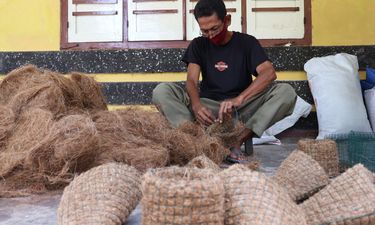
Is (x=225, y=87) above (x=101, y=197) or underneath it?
above

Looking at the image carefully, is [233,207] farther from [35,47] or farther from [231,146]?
[35,47]

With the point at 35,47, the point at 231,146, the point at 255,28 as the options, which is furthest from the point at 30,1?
the point at 231,146

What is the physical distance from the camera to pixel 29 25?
4.83 m

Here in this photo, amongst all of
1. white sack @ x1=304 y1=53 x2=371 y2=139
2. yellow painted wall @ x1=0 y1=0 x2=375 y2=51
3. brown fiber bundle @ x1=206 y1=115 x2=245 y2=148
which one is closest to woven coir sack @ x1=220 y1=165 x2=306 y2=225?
brown fiber bundle @ x1=206 y1=115 x2=245 y2=148

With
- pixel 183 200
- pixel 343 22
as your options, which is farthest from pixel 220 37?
pixel 183 200

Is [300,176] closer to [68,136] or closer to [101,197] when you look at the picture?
[101,197]

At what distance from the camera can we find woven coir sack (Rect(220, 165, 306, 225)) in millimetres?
1295

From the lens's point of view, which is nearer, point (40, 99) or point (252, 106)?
point (40, 99)

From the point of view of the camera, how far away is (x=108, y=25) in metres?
4.77

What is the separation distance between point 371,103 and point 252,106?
1578 mm

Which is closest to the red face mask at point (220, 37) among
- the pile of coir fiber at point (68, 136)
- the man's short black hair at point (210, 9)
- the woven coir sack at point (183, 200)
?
the man's short black hair at point (210, 9)

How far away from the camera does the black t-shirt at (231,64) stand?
3.60 meters

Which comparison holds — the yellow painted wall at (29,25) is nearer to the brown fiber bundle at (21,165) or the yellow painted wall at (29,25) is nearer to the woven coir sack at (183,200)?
the brown fiber bundle at (21,165)

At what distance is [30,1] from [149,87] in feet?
5.00
